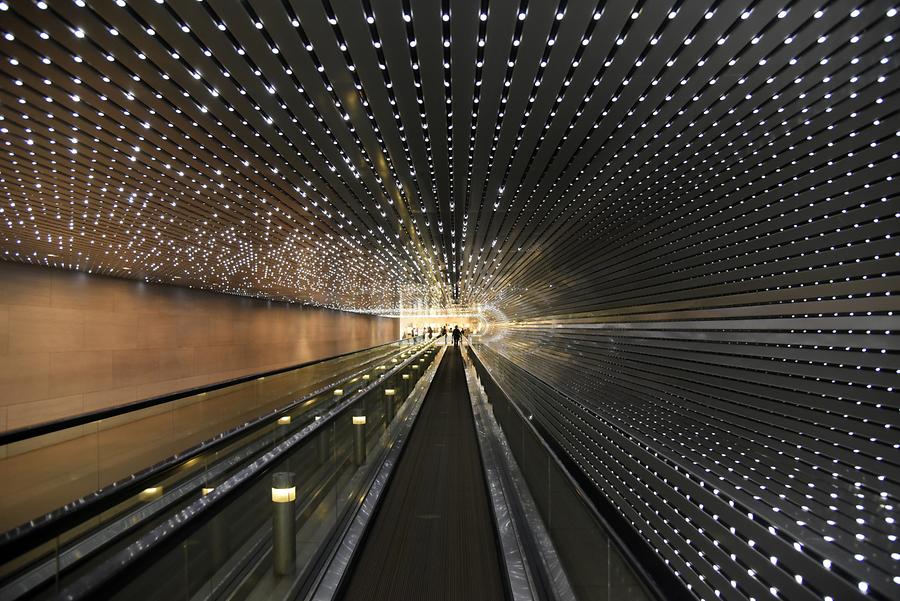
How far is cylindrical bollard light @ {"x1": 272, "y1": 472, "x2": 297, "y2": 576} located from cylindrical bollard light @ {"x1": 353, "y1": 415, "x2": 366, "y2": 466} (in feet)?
6.27

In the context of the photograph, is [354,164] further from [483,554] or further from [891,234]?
[891,234]

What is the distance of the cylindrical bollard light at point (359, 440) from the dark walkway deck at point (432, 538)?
444 millimetres

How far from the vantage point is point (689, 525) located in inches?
163

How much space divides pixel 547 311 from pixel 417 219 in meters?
7.30

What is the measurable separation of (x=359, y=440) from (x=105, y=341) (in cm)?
868

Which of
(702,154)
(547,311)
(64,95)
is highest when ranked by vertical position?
(64,95)

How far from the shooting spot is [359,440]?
17.2ft

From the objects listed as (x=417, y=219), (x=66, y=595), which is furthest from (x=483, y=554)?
(x=417, y=219)

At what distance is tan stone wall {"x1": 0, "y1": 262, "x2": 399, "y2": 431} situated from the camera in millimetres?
8805

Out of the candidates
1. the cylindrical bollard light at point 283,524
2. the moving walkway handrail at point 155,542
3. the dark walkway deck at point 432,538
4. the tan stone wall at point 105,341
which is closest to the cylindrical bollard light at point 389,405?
the dark walkway deck at point 432,538

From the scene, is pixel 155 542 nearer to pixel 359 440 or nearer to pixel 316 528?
pixel 316 528

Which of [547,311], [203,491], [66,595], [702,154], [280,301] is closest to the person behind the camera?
[66,595]

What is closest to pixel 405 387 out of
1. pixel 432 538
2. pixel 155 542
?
pixel 432 538

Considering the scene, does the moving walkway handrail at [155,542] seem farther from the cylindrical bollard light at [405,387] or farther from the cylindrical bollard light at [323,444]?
the cylindrical bollard light at [405,387]
